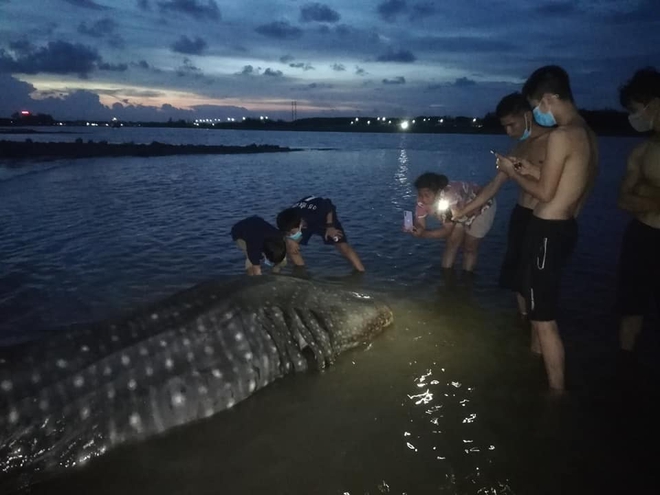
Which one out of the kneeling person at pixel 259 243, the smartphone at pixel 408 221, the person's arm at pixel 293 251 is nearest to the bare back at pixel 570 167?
the smartphone at pixel 408 221

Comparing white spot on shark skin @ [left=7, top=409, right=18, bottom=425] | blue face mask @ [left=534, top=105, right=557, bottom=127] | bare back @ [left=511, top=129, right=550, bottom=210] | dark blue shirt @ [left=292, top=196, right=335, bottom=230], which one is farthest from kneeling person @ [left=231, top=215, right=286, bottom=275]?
blue face mask @ [left=534, top=105, right=557, bottom=127]

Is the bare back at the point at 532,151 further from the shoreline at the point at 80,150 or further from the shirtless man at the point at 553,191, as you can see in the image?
the shoreline at the point at 80,150

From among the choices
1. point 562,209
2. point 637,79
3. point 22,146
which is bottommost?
point 22,146

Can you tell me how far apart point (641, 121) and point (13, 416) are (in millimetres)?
6186

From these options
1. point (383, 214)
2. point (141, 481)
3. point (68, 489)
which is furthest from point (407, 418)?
point (383, 214)

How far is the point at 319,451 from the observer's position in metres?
3.88

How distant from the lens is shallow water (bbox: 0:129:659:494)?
3.63 m

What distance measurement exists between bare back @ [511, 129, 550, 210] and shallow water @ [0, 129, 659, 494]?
163cm

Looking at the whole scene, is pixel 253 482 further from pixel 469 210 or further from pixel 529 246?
pixel 469 210

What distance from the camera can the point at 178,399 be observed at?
425cm

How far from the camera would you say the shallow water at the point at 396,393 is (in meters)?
3.63

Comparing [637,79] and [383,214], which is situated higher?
[637,79]

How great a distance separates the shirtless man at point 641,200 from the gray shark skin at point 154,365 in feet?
10.2

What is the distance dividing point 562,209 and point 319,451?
299 cm
